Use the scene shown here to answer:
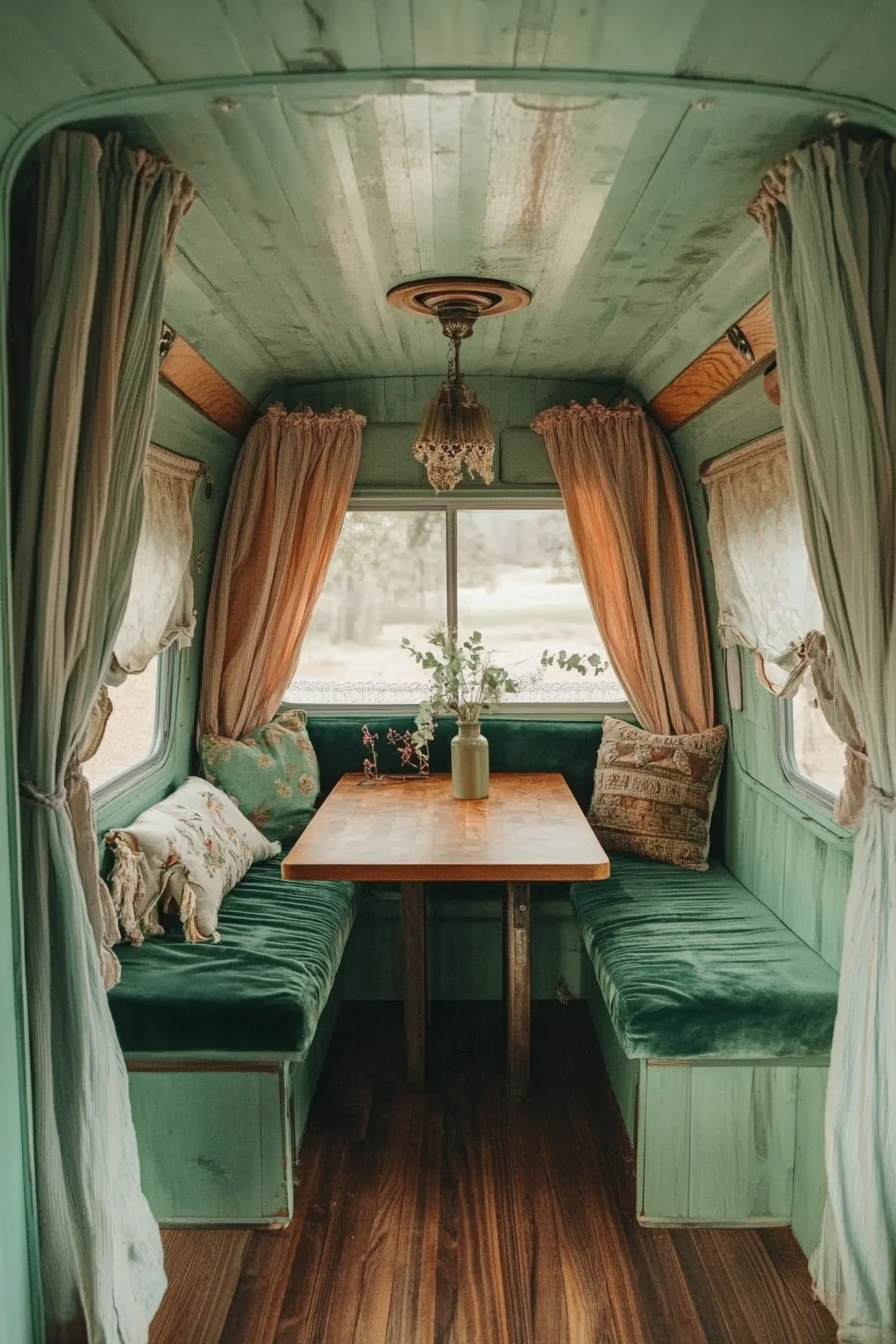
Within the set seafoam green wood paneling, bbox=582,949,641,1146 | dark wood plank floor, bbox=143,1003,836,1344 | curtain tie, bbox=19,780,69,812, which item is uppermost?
curtain tie, bbox=19,780,69,812

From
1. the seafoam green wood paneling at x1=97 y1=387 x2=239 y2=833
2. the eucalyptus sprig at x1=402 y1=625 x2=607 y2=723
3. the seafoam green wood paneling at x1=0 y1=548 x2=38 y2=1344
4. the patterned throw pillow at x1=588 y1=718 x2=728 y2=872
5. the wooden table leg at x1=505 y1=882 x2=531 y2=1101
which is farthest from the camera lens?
the patterned throw pillow at x1=588 y1=718 x2=728 y2=872

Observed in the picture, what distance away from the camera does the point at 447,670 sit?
396cm

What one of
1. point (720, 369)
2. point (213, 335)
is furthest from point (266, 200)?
point (720, 369)

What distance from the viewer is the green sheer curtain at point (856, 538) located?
2080 mm

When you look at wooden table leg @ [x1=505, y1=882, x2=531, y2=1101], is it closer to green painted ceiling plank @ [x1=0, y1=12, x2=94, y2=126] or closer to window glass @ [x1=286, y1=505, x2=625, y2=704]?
window glass @ [x1=286, y1=505, x2=625, y2=704]

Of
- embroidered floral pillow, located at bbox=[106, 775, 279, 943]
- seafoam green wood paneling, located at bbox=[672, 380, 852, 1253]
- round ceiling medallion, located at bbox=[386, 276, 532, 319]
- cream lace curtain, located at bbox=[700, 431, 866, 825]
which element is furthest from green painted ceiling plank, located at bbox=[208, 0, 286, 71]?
embroidered floral pillow, located at bbox=[106, 775, 279, 943]

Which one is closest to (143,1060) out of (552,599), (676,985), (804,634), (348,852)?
(348,852)

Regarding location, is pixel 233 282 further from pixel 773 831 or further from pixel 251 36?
pixel 773 831

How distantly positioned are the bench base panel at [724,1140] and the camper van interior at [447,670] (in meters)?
0.01

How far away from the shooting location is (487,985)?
171 inches

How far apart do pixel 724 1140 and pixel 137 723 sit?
95.7 inches

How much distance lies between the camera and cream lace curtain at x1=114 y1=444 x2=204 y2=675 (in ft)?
11.4

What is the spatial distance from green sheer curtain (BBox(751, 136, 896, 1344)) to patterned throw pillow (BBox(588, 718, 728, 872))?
1719 millimetres

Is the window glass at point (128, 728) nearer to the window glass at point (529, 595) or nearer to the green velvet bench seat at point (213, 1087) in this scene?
the green velvet bench seat at point (213, 1087)
